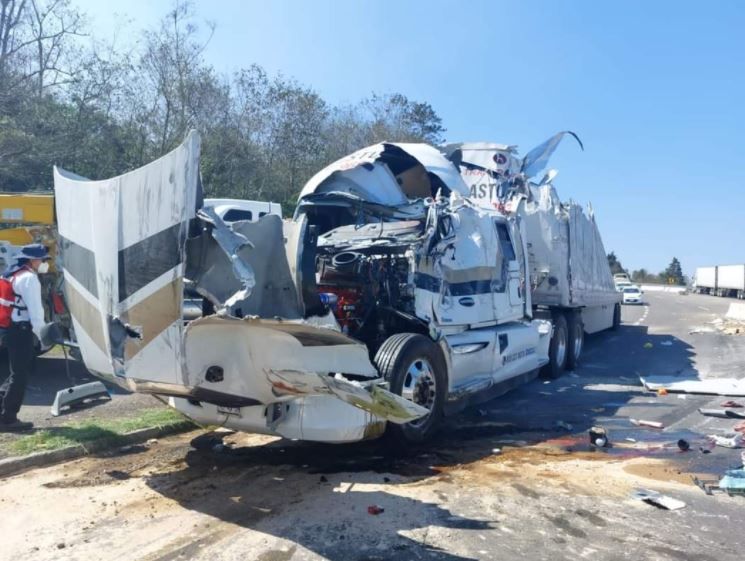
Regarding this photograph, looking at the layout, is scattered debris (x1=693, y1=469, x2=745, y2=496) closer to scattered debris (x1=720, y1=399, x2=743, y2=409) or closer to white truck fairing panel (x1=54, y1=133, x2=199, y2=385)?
scattered debris (x1=720, y1=399, x2=743, y2=409)

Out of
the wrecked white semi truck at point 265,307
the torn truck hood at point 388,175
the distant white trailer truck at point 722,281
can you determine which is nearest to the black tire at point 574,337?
the torn truck hood at point 388,175

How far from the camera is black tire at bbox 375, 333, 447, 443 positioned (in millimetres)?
6379

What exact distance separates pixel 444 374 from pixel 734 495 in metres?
2.83

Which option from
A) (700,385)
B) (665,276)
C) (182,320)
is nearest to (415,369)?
(182,320)

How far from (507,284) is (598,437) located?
2494 mm

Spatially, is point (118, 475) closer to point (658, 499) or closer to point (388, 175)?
point (658, 499)

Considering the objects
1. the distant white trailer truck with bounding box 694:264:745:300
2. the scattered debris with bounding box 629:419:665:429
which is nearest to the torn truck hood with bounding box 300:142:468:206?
the scattered debris with bounding box 629:419:665:429

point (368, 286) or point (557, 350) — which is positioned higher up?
point (368, 286)

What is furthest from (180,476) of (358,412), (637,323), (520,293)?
(637,323)

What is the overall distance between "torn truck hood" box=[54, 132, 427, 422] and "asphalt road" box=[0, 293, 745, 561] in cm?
82

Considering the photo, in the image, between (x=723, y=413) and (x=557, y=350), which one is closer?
(x=723, y=413)

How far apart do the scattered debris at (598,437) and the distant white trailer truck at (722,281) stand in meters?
49.6

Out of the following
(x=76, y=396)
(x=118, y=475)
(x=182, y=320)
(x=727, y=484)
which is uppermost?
(x=182, y=320)

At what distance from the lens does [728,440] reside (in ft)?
23.2
